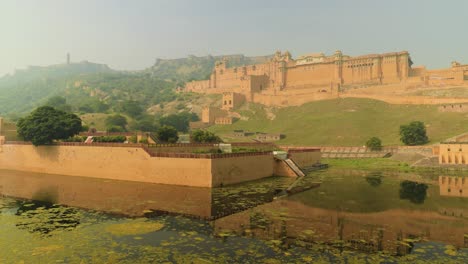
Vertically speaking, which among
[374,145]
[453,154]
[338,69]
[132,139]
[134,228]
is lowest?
[134,228]

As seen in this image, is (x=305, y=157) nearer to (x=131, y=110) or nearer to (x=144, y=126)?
(x=144, y=126)

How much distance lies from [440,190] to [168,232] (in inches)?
934

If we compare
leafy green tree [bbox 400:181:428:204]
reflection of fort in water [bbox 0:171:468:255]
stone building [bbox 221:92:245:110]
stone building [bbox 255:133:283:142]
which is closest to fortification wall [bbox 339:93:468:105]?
stone building [bbox 221:92:245:110]

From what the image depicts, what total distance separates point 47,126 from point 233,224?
31009mm

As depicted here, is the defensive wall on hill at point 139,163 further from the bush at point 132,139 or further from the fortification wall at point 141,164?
the bush at point 132,139

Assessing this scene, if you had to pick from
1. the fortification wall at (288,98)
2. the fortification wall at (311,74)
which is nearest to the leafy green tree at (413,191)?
the fortification wall at (288,98)

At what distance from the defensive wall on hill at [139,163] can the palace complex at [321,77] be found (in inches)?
2608

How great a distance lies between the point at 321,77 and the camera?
10356cm

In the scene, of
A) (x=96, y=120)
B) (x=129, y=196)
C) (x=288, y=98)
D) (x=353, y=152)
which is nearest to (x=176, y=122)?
(x=96, y=120)

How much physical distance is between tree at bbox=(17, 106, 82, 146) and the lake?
10062 millimetres

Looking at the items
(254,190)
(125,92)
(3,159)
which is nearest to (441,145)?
(254,190)

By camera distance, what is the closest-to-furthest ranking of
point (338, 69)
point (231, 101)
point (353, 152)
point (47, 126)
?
point (47, 126) → point (353, 152) → point (338, 69) → point (231, 101)

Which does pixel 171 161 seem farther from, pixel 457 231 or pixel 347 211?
pixel 457 231

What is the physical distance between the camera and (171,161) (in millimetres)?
29547
